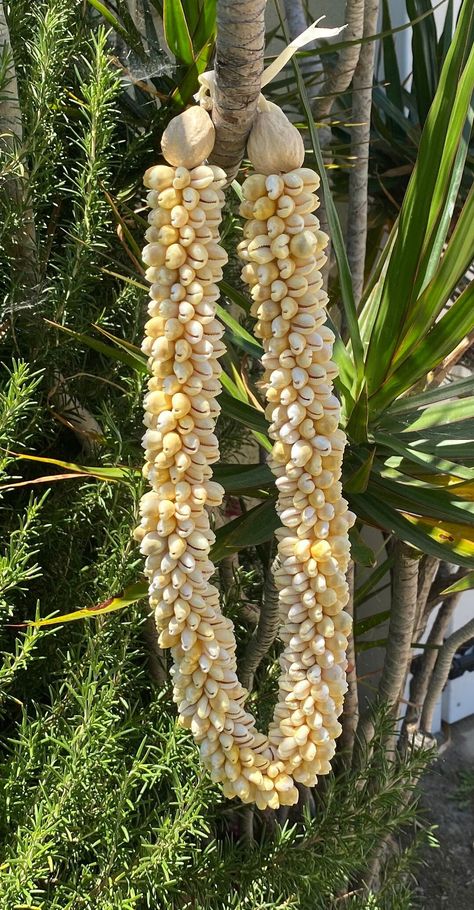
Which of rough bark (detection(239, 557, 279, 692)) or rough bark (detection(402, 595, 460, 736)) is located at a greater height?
rough bark (detection(239, 557, 279, 692))

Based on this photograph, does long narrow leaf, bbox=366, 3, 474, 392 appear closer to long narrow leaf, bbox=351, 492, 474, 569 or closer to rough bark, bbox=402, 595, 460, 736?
long narrow leaf, bbox=351, 492, 474, 569

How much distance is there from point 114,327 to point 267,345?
365mm

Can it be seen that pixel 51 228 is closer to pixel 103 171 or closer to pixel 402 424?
pixel 103 171

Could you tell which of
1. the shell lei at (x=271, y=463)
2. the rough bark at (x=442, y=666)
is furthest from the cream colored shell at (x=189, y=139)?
the rough bark at (x=442, y=666)

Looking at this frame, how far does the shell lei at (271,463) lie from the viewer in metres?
0.41

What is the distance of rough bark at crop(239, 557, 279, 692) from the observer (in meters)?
0.79

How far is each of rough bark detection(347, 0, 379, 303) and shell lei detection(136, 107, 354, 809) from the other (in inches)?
19.3

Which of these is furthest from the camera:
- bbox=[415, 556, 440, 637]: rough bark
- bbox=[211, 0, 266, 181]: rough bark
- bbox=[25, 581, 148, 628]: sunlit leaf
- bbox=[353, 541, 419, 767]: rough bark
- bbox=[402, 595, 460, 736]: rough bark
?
bbox=[402, 595, 460, 736]: rough bark

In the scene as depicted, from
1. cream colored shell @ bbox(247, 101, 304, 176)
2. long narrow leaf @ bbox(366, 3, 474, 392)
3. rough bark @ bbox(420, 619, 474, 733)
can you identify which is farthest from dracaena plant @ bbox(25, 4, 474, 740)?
rough bark @ bbox(420, 619, 474, 733)

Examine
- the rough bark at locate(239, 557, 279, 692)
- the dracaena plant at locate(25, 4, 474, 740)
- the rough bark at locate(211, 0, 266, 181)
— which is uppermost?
the rough bark at locate(211, 0, 266, 181)

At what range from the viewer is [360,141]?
2.81 ft

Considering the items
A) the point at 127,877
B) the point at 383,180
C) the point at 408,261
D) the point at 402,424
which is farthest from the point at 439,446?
the point at 383,180

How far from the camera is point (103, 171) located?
2.09 feet

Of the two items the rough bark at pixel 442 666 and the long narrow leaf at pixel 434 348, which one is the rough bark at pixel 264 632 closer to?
the long narrow leaf at pixel 434 348
